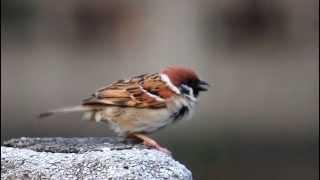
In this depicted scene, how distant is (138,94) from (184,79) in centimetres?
19

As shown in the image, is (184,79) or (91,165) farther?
(184,79)

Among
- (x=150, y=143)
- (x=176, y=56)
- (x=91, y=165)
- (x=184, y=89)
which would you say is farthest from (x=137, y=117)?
(x=176, y=56)

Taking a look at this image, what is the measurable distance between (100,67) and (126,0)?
3.23 ft

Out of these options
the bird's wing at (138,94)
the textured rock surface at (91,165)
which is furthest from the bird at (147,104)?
the textured rock surface at (91,165)

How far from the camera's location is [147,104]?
3703mm

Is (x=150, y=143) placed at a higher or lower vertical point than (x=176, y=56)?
higher

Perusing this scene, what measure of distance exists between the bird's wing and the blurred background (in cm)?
603

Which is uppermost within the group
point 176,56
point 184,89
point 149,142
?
point 184,89

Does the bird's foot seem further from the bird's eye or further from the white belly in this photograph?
the bird's eye

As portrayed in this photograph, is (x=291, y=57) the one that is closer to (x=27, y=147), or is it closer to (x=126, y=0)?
(x=126, y=0)

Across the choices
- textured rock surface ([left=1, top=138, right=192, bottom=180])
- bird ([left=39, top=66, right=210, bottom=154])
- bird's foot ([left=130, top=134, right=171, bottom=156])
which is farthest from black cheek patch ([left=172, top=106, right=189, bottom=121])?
textured rock surface ([left=1, top=138, right=192, bottom=180])

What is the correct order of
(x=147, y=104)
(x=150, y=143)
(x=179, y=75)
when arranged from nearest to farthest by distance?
(x=150, y=143) < (x=179, y=75) < (x=147, y=104)

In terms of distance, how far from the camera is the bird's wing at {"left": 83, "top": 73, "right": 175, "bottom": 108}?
12.1 feet

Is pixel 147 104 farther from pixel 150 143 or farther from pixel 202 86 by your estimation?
pixel 150 143
